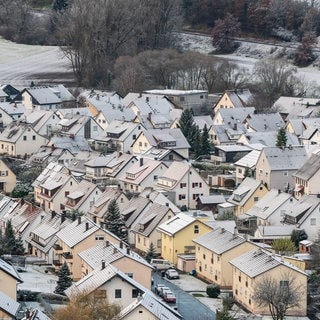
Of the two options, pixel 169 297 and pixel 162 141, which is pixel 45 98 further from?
pixel 169 297

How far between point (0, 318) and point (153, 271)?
9988mm

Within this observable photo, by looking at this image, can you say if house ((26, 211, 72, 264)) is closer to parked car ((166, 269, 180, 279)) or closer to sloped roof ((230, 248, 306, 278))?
parked car ((166, 269, 180, 279))

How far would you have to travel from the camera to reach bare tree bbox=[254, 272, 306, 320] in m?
35.6

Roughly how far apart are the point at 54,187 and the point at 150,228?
6.84m

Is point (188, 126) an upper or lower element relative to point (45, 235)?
lower

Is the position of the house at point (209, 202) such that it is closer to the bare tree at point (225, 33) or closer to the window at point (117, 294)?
the window at point (117, 294)

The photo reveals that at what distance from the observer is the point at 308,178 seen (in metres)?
48.4

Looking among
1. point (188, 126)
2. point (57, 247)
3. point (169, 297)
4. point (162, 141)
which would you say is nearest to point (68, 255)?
point (57, 247)

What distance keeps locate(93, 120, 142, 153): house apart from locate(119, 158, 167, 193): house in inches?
269

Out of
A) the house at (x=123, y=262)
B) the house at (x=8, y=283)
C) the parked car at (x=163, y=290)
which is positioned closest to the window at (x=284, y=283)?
the parked car at (x=163, y=290)

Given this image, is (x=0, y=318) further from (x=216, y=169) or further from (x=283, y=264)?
(x=216, y=169)

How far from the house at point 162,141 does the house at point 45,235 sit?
12.4m

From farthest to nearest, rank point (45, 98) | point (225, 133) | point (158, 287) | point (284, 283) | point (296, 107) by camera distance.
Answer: point (45, 98) < point (296, 107) < point (225, 133) < point (158, 287) < point (284, 283)

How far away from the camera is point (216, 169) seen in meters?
55.3
